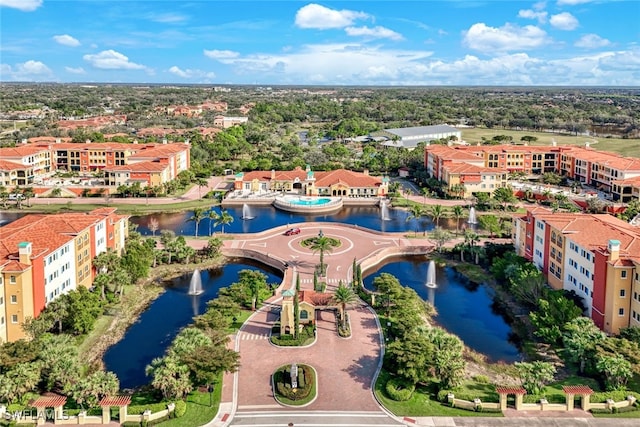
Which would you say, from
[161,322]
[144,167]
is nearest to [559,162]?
[144,167]

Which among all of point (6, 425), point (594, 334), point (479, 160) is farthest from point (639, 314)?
point (479, 160)

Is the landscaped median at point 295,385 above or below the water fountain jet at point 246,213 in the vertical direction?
below

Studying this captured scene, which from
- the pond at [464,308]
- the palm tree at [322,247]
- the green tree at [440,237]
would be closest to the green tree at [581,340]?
the pond at [464,308]

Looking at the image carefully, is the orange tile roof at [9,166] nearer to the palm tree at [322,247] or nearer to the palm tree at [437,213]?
the palm tree at [322,247]

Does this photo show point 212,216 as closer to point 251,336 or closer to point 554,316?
point 251,336

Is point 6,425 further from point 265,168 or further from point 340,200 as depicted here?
point 265,168
